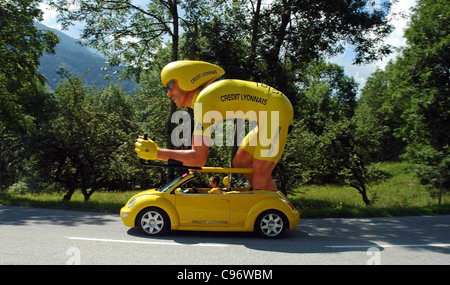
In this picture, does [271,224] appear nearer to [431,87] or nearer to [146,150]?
[146,150]

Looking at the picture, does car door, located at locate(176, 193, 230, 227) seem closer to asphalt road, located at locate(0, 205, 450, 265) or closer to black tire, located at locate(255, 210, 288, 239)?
asphalt road, located at locate(0, 205, 450, 265)

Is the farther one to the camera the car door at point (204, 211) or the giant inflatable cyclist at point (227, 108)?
the giant inflatable cyclist at point (227, 108)

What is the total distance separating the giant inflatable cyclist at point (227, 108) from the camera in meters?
6.75

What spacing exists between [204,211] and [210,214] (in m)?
0.13

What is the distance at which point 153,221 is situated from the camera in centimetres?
658

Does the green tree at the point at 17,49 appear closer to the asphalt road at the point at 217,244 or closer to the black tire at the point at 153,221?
the asphalt road at the point at 217,244

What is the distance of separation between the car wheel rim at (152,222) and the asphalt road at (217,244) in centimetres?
22

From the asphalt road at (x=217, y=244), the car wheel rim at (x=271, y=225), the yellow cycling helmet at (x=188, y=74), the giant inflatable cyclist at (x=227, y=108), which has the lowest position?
the asphalt road at (x=217, y=244)

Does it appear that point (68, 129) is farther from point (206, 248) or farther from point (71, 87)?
point (206, 248)

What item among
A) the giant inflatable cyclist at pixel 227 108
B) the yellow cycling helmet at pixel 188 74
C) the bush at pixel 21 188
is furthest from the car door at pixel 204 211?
the bush at pixel 21 188

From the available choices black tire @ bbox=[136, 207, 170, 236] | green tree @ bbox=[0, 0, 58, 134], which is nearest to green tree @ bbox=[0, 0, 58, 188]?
green tree @ bbox=[0, 0, 58, 134]

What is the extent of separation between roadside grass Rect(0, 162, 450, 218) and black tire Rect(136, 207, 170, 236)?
11.5ft

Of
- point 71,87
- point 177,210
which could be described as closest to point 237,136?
point 177,210

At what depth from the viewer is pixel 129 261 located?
488cm
